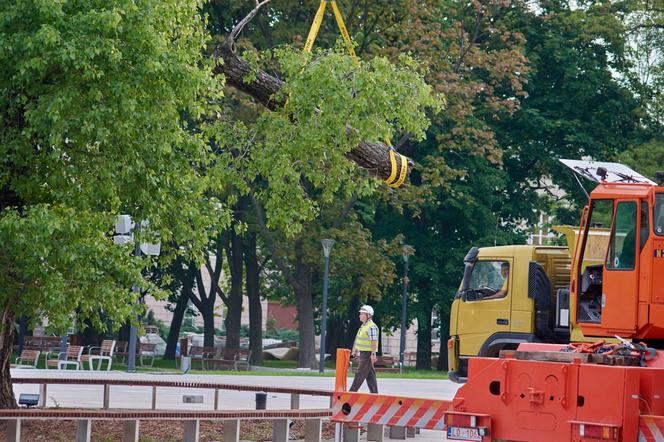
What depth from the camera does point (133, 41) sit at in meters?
14.1

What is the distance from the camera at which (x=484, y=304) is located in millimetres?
20531

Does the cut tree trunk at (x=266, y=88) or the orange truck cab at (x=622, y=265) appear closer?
the orange truck cab at (x=622, y=265)

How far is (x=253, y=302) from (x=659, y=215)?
1336 inches

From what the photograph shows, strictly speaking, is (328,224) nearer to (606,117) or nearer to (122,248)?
(606,117)

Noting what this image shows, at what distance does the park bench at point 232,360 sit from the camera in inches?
1602

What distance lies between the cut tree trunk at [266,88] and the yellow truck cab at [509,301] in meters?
2.79

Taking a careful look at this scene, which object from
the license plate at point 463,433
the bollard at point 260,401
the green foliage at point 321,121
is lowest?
the bollard at point 260,401

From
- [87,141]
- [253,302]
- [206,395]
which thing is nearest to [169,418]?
[87,141]

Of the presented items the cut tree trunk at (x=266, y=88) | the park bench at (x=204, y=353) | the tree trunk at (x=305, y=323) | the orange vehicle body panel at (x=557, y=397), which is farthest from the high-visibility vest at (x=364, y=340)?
the tree trunk at (x=305, y=323)

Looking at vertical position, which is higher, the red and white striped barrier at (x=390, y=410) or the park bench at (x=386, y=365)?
the red and white striped barrier at (x=390, y=410)

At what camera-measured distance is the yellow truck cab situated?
19938 millimetres

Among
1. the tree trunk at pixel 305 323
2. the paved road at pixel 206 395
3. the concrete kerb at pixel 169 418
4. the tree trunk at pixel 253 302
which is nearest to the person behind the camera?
the concrete kerb at pixel 169 418

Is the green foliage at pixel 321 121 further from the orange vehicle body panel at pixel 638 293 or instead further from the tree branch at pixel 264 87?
the orange vehicle body panel at pixel 638 293

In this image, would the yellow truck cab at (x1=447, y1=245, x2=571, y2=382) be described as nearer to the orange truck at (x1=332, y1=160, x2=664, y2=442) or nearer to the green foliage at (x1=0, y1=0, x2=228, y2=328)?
the orange truck at (x1=332, y1=160, x2=664, y2=442)
